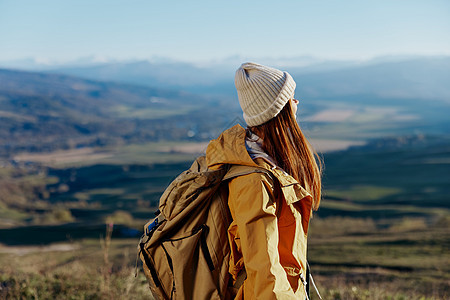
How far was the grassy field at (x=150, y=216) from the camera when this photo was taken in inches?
161

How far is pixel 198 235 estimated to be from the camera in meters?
1.85

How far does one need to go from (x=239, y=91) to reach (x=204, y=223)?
741mm

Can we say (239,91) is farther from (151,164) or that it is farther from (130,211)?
(151,164)

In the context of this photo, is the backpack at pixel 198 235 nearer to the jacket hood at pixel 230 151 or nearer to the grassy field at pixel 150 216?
the jacket hood at pixel 230 151

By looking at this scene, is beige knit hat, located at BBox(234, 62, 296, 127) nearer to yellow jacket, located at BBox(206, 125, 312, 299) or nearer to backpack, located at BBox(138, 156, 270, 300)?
yellow jacket, located at BBox(206, 125, 312, 299)

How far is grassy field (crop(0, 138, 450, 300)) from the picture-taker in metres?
4.09

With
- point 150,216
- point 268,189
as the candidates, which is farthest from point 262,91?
point 150,216

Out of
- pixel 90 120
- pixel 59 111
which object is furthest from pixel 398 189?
pixel 59 111

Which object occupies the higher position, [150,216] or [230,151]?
[230,151]

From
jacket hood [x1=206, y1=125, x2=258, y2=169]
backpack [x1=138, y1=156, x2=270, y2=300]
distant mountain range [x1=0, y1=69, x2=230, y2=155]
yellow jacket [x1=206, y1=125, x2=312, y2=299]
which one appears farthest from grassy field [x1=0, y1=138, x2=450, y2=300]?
distant mountain range [x1=0, y1=69, x2=230, y2=155]

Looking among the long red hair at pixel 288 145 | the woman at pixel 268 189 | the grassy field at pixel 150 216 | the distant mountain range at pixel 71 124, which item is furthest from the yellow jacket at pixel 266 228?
the distant mountain range at pixel 71 124

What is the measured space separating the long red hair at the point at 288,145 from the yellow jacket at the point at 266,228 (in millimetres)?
187

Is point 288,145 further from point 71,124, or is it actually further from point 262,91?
point 71,124

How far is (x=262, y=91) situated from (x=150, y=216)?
4882cm
